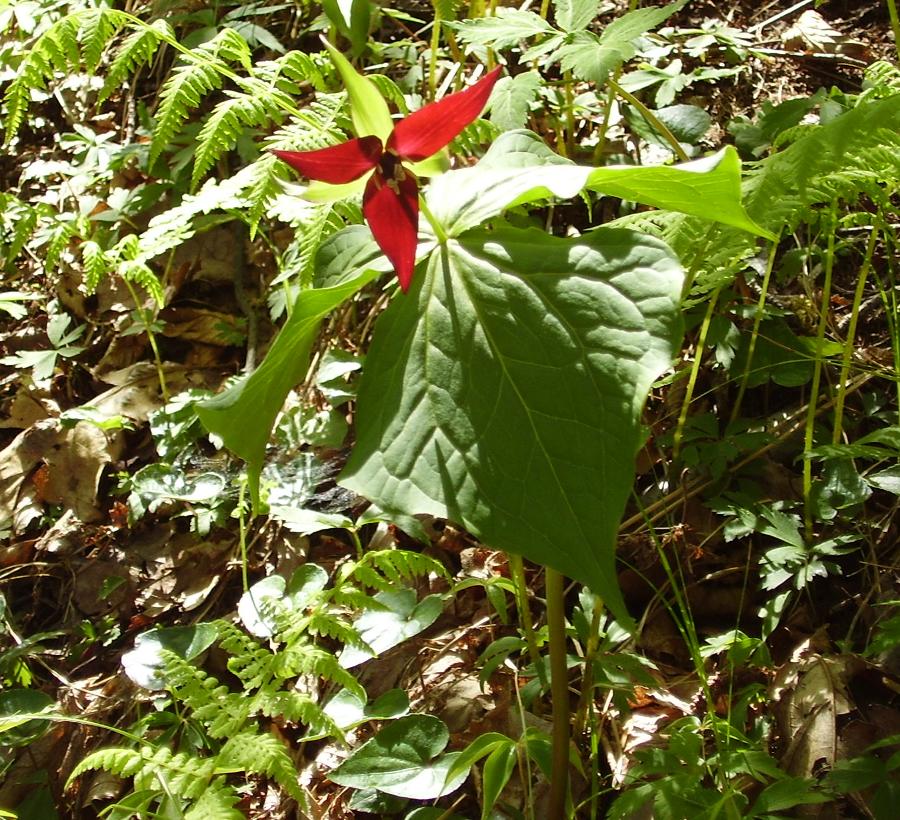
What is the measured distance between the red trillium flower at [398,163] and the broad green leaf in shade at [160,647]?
101 cm

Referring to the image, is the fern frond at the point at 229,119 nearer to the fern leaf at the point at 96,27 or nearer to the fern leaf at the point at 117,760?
the fern leaf at the point at 96,27

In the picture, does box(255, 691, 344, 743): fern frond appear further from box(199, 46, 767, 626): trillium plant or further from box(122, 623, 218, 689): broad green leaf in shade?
box(199, 46, 767, 626): trillium plant

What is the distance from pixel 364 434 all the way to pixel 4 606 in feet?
5.83

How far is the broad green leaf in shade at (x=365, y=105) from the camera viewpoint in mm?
950

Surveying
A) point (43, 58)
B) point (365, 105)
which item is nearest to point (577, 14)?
point (365, 105)

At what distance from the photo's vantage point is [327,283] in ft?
3.72

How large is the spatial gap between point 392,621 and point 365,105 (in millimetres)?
992

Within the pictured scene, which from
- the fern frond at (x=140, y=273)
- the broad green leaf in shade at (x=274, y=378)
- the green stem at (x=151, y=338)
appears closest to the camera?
the broad green leaf in shade at (x=274, y=378)

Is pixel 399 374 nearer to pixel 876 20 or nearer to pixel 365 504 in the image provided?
pixel 365 504

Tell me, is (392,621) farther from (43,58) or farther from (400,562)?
(43,58)

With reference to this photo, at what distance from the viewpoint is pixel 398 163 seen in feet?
3.23

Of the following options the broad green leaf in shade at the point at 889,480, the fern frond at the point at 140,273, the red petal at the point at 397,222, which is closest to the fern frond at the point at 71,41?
the fern frond at the point at 140,273

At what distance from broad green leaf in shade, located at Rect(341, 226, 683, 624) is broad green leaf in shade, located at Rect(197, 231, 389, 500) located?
8cm

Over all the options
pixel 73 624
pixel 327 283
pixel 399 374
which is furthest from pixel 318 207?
pixel 73 624
